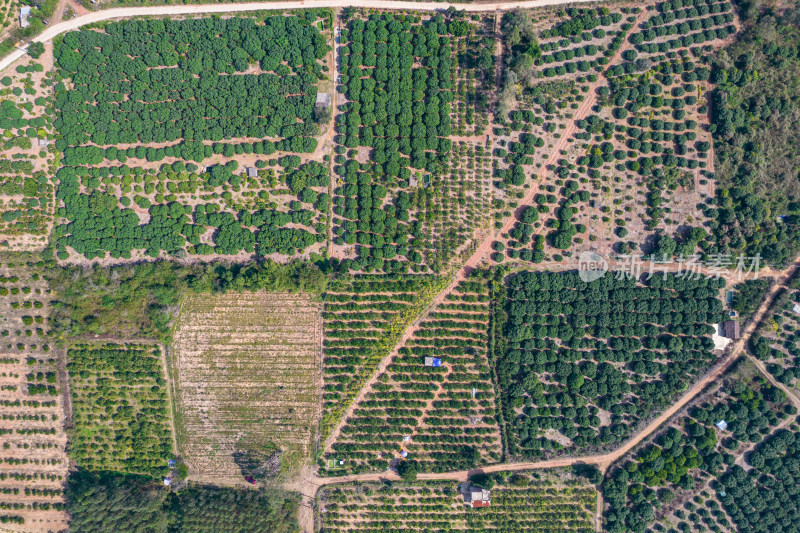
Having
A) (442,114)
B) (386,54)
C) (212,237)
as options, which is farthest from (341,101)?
(212,237)

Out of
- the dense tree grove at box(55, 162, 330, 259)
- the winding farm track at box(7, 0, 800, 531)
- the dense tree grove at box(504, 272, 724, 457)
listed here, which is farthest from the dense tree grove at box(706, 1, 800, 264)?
the dense tree grove at box(55, 162, 330, 259)

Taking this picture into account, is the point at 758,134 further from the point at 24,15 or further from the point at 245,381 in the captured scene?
the point at 24,15

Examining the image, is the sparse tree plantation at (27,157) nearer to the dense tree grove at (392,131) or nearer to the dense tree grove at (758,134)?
the dense tree grove at (392,131)

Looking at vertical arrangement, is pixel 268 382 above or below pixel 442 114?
below

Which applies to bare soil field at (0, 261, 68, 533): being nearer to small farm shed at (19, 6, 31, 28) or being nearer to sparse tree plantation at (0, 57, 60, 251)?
sparse tree plantation at (0, 57, 60, 251)

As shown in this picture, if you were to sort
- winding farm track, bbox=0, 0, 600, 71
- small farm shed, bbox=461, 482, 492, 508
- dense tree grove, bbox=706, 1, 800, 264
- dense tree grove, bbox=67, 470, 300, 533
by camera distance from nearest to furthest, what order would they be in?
dense tree grove, bbox=67, 470, 300, 533 → small farm shed, bbox=461, 482, 492, 508 → dense tree grove, bbox=706, 1, 800, 264 → winding farm track, bbox=0, 0, 600, 71

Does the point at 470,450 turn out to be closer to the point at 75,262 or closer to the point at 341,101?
the point at 341,101
